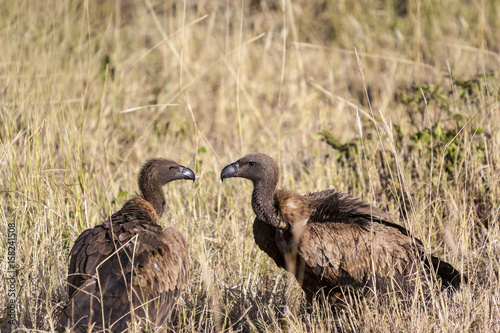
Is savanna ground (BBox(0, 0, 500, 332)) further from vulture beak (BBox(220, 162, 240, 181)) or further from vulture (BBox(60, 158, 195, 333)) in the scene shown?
vulture beak (BBox(220, 162, 240, 181))

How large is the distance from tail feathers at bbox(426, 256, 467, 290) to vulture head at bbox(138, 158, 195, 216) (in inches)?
86.1

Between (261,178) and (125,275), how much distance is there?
145 centimetres

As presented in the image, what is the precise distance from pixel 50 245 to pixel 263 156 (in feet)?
5.95

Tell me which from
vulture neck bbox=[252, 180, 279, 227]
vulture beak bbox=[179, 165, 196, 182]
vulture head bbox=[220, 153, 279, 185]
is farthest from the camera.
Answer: vulture beak bbox=[179, 165, 196, 182]

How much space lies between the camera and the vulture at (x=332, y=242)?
4.73m

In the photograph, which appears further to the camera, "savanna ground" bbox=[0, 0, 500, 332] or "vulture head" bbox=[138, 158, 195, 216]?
"vulture head" bbox=[138, 158, 195, 216]

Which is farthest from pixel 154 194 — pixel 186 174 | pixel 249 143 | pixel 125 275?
pixel 249 143

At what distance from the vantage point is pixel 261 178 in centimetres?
507

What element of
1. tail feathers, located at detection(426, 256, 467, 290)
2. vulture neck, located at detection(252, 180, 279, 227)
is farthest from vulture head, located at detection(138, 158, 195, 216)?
tail feathers, located at detection(426, 256, 467, 290)

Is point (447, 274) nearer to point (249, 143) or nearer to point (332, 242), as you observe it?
point (332, 242)

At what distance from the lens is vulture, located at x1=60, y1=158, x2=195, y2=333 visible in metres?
3.87

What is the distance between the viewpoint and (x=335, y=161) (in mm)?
7016

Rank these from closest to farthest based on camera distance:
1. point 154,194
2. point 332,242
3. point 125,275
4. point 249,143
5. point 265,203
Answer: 1. point 125,275
2. point 332,242
3. point 265,203
4. point 154,194
5. point 249,143

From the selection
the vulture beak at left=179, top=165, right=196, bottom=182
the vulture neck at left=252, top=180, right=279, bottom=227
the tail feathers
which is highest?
the vulture beak at left=179, top=165, right=196, bottom=182
